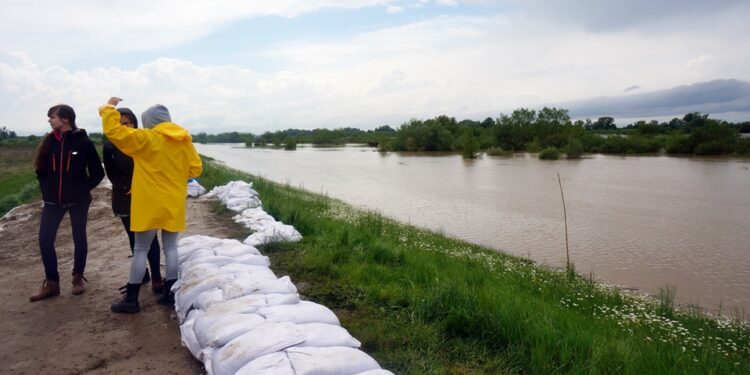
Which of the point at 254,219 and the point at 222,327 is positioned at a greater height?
the point at 222,327

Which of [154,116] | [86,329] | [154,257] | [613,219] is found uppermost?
[154,116]

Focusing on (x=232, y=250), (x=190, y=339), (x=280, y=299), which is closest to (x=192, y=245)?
(x=232, y=250)

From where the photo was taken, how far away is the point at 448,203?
14992 mm

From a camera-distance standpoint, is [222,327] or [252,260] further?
[252,260]

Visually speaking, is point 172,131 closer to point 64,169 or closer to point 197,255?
point 64,169

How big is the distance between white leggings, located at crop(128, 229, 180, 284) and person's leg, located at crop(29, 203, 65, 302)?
0.75 metres

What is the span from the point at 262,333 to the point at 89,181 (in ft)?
7.36

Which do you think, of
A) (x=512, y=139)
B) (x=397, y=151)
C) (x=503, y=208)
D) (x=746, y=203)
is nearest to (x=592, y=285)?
(x=503, y=208)

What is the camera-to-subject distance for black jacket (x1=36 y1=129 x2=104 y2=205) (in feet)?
11.7

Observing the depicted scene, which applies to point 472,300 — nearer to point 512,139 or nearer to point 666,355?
point 666,355

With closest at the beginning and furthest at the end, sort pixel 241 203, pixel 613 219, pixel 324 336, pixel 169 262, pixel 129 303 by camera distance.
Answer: pixel 324 336 < pixel 129 303 < pixel 169 262 < pixel 241 203 < pixel 613 219

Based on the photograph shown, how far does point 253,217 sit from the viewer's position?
278 inches

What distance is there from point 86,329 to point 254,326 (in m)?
1.46

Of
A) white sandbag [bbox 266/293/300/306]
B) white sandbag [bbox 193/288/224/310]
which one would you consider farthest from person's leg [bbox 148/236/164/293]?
Result: white sandbag [bbox 266/293/300/306]
